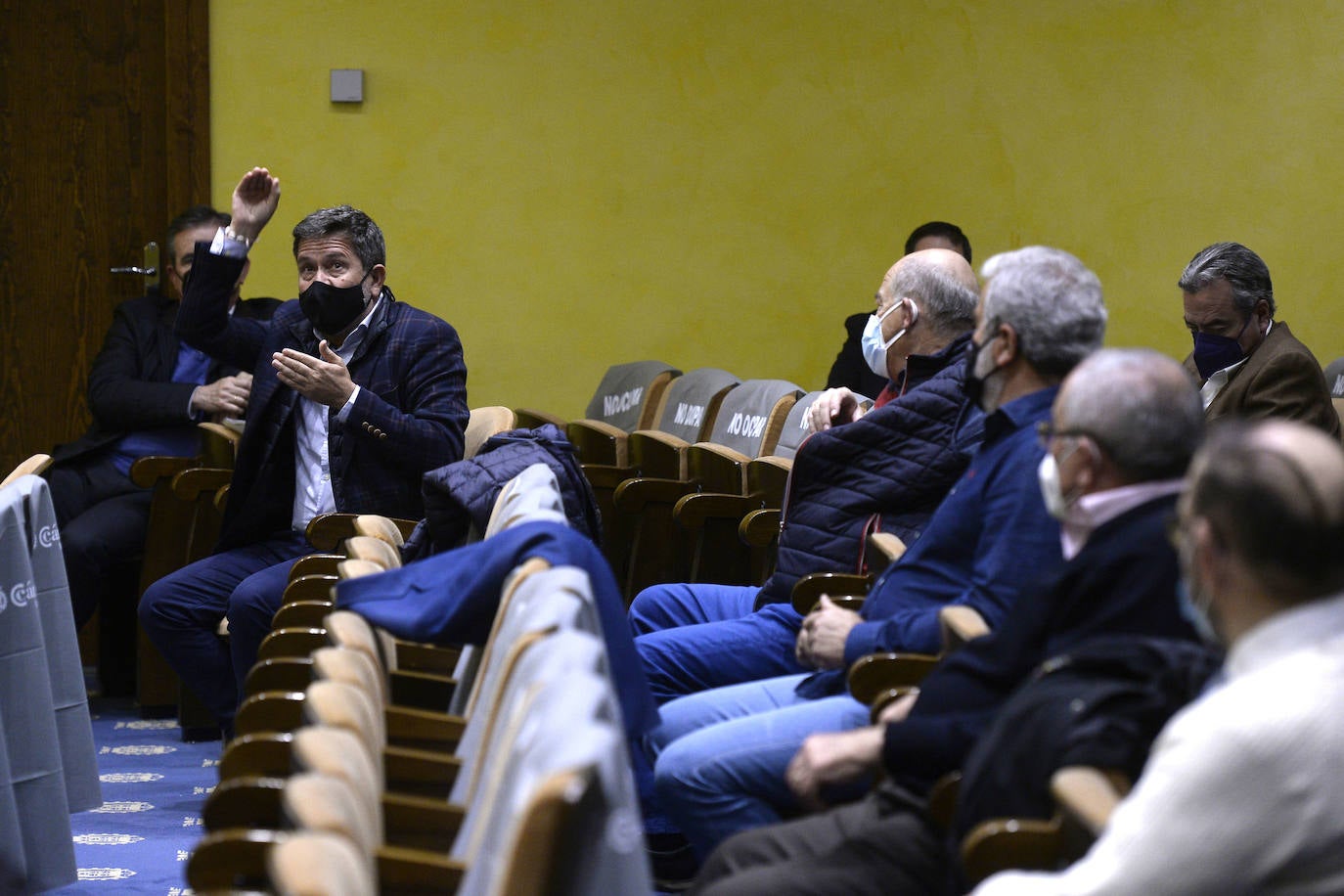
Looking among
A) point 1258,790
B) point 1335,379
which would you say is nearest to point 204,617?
point 1258,790

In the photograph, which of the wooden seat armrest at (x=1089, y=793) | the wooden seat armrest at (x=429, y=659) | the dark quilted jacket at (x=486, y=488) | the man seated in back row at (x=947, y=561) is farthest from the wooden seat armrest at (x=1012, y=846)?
the dark quilted jacket at (x=486, y=488)

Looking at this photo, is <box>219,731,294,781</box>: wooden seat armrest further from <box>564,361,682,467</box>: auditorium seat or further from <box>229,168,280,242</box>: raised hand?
<box>564,361,682,467</box>: auditorium seat

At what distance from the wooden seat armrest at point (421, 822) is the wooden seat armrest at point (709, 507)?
6.21 ft

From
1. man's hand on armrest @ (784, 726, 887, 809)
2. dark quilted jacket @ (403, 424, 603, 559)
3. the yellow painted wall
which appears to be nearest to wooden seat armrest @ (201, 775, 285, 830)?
man's hand on armrest @ (784, 726, 887, 809)

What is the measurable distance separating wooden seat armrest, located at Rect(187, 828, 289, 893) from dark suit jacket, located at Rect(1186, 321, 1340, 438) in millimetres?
2903

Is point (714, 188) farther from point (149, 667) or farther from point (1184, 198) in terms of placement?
point (149, 667)

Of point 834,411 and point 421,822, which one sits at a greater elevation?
point 834,411

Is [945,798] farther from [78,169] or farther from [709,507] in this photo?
[78,169]

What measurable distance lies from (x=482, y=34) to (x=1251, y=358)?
2967 millimetres

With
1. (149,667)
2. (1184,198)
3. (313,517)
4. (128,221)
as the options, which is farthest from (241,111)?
(1184,198)

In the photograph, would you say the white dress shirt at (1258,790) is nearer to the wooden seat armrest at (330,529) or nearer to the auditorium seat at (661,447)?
the wooden seat armrest at (330,529)

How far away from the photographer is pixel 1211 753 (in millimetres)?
1208

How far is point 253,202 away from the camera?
12.9 ft

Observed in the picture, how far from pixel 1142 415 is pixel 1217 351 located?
2.49 metres
